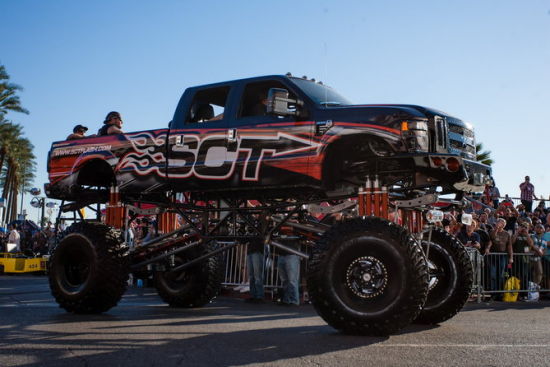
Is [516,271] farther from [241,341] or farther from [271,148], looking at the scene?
[241,341]

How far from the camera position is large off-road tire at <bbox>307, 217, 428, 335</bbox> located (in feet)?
20.9

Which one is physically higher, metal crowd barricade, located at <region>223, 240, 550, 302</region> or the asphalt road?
metal crowd barricade, located at <region>223, 240, 550, 302</region>

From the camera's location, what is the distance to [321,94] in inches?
325

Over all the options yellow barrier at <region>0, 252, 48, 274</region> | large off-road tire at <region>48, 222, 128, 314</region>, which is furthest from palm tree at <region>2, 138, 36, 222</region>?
large off-road tire at <region>48, 222, 128, 314</region>

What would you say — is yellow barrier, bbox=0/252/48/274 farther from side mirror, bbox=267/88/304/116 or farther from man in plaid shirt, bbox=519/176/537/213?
side mirror, bbox=267/88/304/116

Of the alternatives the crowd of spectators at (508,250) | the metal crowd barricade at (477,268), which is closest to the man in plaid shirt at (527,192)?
the crowd of spectators at (508,250)

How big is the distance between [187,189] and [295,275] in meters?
3.69

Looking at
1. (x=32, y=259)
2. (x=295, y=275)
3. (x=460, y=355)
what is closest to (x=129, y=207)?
(x=295, y=275)

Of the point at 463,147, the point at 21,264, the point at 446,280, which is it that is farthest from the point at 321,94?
the point at 21,264

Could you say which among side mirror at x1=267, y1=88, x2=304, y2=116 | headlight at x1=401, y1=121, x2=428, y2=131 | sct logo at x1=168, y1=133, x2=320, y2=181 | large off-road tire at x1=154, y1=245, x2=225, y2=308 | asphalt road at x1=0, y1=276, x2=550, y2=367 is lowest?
asphalt road at x1=0, y1=276, x2=550, y2=367

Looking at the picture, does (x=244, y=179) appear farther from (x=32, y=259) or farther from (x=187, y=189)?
(x=32, y=259)

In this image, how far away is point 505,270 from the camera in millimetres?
14945

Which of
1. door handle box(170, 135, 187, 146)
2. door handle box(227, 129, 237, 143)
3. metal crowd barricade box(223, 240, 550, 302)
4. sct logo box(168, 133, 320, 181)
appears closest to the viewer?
sct logo box(168, 133, 320, 181)

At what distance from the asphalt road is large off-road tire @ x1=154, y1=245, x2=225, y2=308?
67 cm
